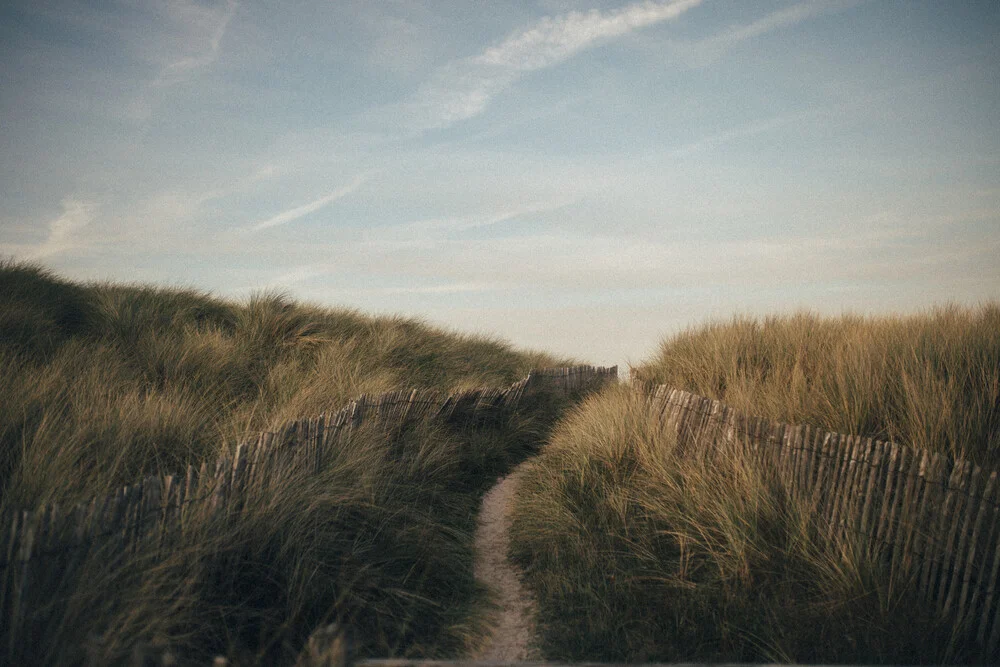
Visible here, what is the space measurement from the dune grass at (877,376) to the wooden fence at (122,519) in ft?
13.7

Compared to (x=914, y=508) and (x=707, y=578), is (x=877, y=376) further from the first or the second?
(x=707, y=578)

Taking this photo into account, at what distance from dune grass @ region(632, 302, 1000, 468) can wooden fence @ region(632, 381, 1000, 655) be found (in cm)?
52

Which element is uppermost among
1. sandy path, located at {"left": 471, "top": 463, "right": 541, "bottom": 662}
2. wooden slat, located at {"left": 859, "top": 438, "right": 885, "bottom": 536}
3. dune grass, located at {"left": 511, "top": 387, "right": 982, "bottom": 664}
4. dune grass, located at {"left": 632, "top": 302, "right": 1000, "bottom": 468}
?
dune grass, located at {"left": 632, "top": 302, "right": 1000, "bottom": 468}

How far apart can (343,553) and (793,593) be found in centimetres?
292

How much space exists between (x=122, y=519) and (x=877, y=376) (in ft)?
19.6

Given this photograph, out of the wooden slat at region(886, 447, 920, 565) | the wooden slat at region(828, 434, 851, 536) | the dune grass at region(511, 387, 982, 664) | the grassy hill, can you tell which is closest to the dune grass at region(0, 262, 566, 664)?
the dune grass at region(511, 387, 982, 664)

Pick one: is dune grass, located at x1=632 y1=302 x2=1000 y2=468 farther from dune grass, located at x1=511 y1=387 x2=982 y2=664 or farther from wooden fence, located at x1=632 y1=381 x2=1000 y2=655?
dune grass, located at x1=511 y1=387 x2=982 y2=664

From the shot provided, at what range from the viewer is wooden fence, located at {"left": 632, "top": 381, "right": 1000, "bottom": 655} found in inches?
130

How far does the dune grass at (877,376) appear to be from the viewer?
442 centimetres

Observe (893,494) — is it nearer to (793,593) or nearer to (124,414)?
(793,593)

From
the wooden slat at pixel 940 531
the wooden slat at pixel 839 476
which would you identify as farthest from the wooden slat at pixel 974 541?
the wooden slat at pixel 839 476

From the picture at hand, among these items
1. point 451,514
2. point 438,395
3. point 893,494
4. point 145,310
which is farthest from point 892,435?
point 145,310

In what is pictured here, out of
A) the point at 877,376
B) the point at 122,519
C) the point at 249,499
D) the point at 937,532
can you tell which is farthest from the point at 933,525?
the point at 122,519

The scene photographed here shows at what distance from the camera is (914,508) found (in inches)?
141
